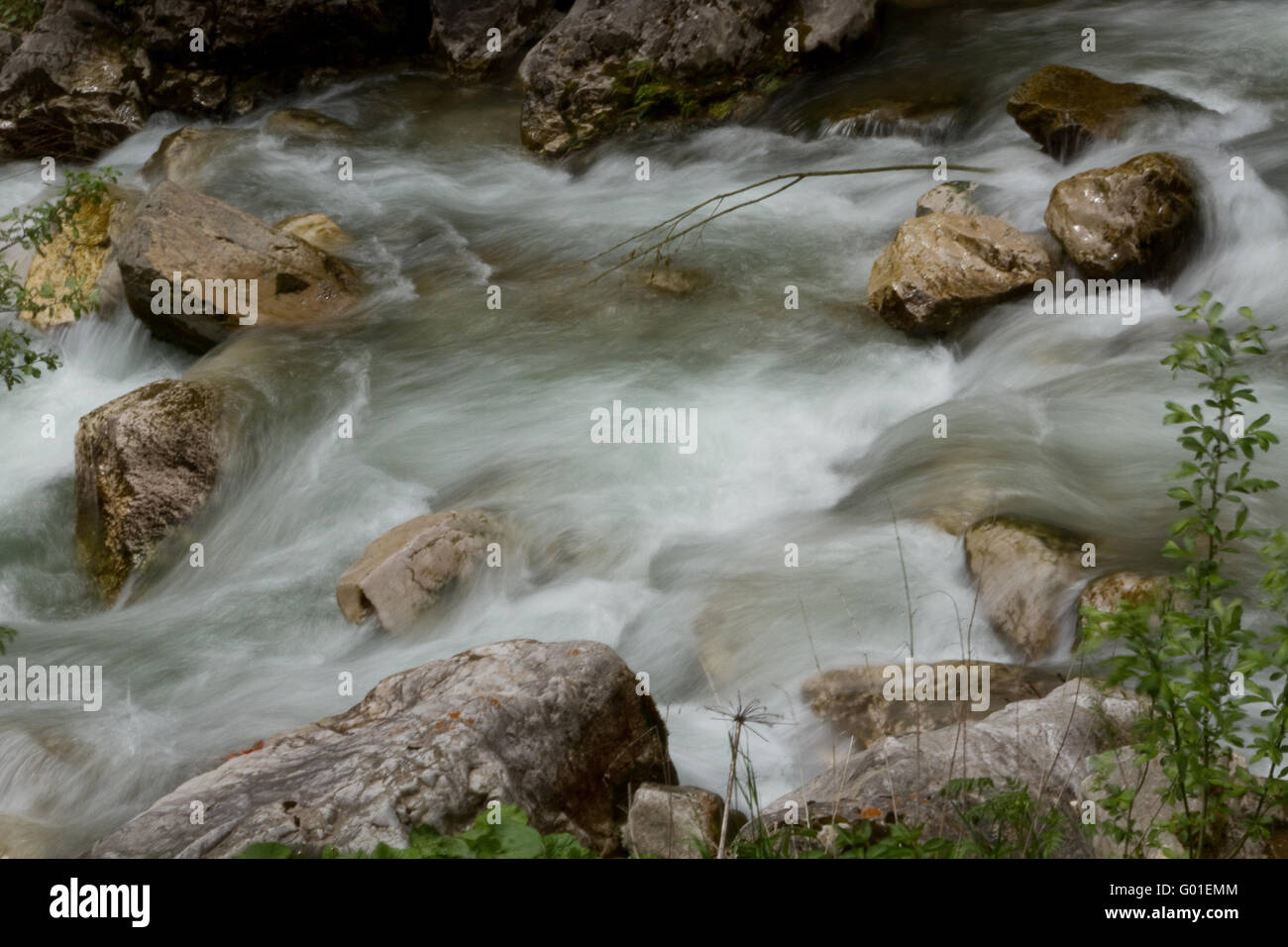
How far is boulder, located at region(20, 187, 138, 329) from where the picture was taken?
31.9ft

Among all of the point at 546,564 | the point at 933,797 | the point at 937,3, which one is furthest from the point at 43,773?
the point at 937,3

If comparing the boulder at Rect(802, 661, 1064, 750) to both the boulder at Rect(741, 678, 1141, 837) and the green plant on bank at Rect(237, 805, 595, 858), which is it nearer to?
the boulder at Rect(741, 678, 1141, 837)

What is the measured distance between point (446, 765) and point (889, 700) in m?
2.03

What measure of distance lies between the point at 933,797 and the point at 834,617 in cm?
237

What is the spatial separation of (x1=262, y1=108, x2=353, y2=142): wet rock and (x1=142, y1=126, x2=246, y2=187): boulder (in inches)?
15.8

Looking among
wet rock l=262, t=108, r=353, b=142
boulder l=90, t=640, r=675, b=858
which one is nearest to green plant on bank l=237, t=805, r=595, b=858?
boulder l=90, t=640, r=675, b=858

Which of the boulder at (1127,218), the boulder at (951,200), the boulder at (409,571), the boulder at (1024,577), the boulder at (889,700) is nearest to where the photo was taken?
the boulder at (889,700)

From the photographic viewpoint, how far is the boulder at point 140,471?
7.49 m

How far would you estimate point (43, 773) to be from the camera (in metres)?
5.60

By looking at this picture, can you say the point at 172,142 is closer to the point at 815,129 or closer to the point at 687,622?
the point at 815,129

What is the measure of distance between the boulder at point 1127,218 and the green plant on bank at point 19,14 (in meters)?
12.4

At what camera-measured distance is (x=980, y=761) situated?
3945mm

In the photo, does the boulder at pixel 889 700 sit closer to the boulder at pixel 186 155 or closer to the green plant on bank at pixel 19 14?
the boulder at pixel 186 155

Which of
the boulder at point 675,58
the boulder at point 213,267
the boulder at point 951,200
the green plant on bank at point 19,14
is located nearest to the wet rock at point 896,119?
the boulder at point 675,58
